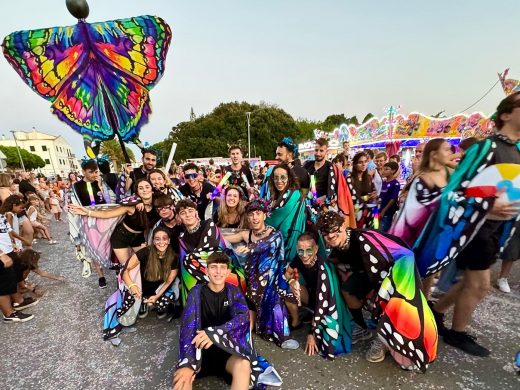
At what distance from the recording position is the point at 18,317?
291 centimetres

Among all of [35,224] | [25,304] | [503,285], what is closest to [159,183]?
[25,304]

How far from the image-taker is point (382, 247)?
1.90m

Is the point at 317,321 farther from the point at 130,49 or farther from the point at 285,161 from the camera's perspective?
the point at 130,49

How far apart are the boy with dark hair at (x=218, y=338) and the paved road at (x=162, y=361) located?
0.24 m

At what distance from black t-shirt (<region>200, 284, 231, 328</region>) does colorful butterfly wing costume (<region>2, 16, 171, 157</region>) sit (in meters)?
2.06

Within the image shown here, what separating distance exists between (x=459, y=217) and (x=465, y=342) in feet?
3.38

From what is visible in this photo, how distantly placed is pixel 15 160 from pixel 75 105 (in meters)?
55.6

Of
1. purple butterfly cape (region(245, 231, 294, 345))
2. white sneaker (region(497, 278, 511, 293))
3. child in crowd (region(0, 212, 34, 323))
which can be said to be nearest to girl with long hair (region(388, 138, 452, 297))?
purple butterfly cape (region(245, 231, 294, 345))

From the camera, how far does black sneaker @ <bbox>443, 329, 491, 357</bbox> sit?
6.57ft

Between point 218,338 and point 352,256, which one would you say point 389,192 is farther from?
point 218,338

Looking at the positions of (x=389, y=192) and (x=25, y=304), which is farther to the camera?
(x=389, y=192)

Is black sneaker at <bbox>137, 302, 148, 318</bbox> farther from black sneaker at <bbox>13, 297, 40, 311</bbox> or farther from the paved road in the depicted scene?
black sneaker at <bbox>13, 297, 40, 311</bbox>

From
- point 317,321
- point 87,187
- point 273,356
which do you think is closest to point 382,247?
point 317,321

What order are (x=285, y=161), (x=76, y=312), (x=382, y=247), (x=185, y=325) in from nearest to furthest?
(x=185, y=325) → (x=382, y=247) → (x=76, y=312) → (x=285, y=161)
